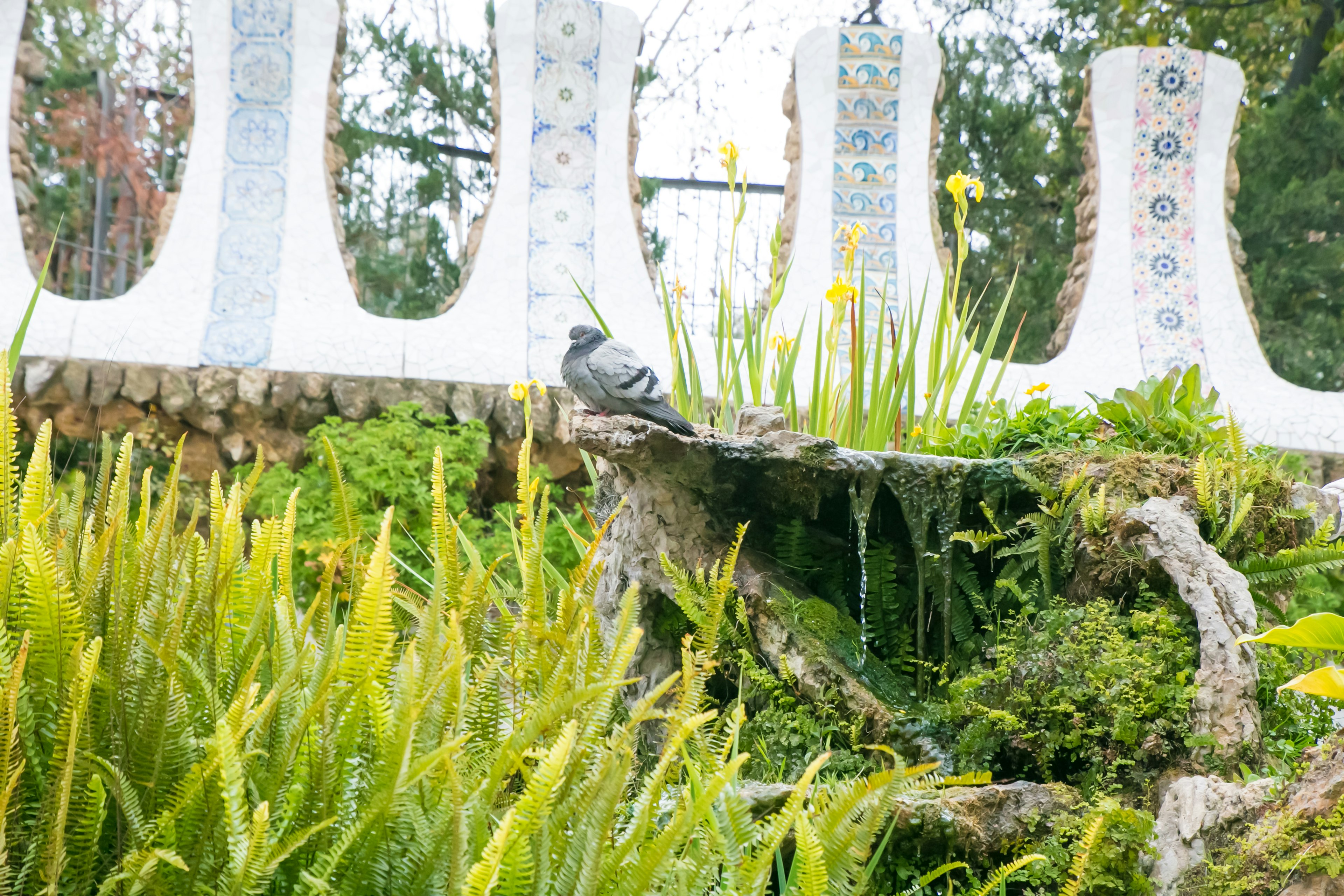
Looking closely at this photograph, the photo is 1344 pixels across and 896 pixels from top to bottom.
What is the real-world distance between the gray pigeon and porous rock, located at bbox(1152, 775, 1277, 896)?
4.53ft

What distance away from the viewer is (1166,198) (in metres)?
6.40

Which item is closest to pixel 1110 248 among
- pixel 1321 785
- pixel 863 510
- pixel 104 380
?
pixel 863 510

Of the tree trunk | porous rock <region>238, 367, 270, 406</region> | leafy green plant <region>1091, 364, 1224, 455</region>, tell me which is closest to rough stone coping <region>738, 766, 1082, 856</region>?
leafy green plant <region>1091, 364, 1224, 455</region>

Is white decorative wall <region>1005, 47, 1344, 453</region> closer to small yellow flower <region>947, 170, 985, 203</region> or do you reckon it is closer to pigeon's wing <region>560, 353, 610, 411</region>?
small yellow flower <region>947, 170, 985, 203</region>

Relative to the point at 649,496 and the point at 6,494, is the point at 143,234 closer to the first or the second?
the point at 649,496

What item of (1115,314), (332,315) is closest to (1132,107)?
(1115,314)

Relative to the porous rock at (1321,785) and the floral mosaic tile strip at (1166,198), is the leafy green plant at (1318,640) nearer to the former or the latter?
the porous rock at (1321,785)

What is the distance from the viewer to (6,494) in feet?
3.80

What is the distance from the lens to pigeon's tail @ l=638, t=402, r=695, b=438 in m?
2.68

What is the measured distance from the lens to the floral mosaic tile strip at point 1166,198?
6.25m

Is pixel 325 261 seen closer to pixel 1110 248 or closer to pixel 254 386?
pixel 254 386

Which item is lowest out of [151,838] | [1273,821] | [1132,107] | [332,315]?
[1273,821]

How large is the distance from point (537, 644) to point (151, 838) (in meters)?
0.42

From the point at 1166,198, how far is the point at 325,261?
516 centimetres
